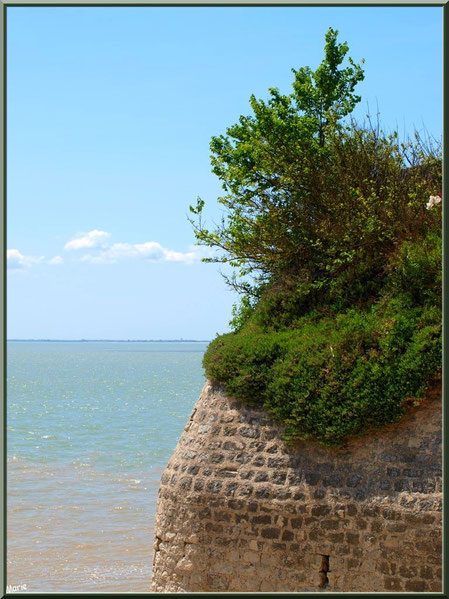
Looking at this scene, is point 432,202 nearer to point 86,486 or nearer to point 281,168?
point 281,168

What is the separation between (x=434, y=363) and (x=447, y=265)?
2532mm

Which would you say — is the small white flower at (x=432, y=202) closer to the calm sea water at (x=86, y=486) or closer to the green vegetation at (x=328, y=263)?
the green vegetation at (x=328, y=263)

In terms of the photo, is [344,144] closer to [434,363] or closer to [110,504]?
[434,363]

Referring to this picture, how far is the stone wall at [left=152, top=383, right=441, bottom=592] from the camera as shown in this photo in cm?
1078

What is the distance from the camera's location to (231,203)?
1484cm

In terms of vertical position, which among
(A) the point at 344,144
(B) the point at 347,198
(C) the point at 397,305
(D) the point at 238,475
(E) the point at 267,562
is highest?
(A) the point at 344,144

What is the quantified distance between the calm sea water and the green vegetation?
7.49 m

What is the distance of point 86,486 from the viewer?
96.7 feet

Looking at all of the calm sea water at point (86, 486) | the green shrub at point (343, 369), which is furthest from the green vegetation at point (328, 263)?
→ the calm sea water at point (86, 486)

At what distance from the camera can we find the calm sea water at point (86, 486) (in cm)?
1920

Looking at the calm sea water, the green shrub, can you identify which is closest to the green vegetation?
the green shrub

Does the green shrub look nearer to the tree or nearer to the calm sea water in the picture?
the tree

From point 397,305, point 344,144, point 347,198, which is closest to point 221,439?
point 397,305

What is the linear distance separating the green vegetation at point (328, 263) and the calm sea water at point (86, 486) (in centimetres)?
749
